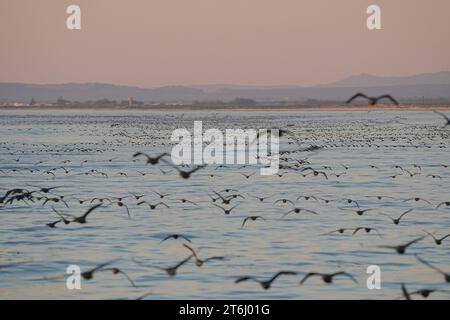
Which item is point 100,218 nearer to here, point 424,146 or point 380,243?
point 380,243

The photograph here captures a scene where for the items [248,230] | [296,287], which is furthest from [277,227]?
[296,287]

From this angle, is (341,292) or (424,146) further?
(424,146)

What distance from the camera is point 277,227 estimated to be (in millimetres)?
27375

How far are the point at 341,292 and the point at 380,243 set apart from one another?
588 cm

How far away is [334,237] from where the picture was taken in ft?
83.9

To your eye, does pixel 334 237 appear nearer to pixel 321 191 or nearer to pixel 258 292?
pixel 258 292

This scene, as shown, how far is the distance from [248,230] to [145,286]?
24.5 feet
